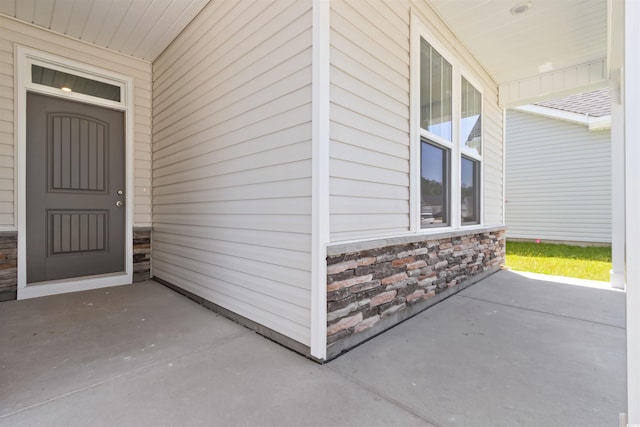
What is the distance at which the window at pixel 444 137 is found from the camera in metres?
3.02

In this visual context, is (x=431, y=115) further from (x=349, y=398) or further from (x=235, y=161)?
(x=349, y=398)

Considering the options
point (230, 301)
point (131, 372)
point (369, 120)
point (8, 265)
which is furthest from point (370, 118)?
point (8, 265)

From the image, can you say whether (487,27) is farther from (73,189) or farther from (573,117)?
(573,117)

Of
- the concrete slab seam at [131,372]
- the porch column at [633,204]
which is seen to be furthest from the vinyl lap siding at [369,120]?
the porch column at [633,204]

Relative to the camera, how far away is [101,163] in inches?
147

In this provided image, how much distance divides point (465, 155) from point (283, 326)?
319 cm

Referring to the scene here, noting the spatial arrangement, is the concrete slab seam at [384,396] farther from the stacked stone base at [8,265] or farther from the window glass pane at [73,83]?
the window glass pane at [73,83]

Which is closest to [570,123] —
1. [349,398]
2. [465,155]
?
[465,155]

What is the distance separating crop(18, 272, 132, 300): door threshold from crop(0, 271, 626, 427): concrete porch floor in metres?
0.50

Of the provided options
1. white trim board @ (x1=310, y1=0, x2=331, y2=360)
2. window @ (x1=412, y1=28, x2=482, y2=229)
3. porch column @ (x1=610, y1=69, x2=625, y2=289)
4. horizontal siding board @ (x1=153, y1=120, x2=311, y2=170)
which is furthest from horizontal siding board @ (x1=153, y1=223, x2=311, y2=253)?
porch column @ (x1=610, y1=69, x2=625, y2=289)

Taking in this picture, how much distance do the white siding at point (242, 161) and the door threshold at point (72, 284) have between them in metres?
0.55

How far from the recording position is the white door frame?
10.5ft

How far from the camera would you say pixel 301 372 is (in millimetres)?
1802

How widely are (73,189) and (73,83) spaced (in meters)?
1.26
